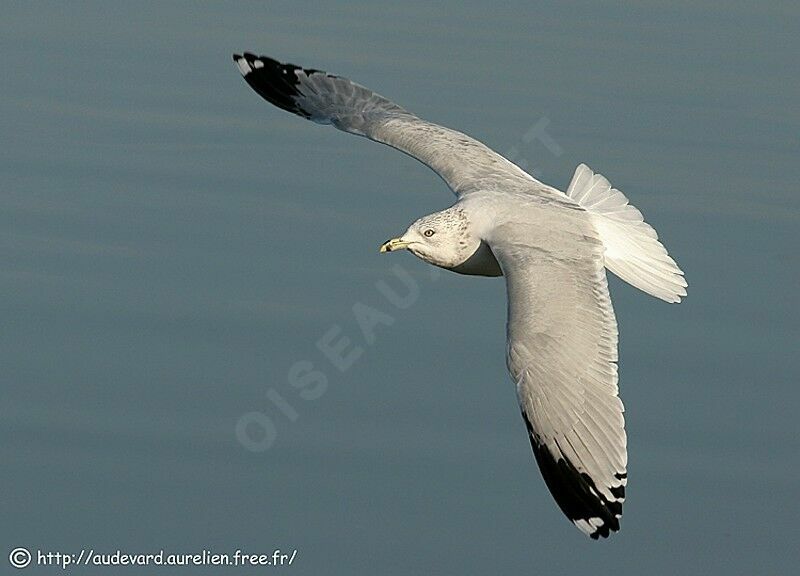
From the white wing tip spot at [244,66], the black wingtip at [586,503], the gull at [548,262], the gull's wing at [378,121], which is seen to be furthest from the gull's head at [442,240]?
the white wing tip spot at [244,66]

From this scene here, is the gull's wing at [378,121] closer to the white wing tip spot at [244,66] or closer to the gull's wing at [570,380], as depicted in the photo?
the white wing tip spot at [244,66]

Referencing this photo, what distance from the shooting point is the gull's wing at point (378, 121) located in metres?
9.85

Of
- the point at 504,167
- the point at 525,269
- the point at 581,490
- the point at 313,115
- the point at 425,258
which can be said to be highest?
the point at 313,115

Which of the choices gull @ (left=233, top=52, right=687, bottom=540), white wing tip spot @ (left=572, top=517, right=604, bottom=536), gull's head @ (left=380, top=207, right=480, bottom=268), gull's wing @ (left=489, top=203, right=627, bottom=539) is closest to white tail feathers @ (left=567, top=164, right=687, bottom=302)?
gull @ (left=233, top=52, right=687, bottom=540)

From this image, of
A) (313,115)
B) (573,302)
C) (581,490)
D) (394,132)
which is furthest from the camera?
(313,115)

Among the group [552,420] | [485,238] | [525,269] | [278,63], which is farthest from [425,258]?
[278,63]

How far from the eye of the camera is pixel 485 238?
8688 millimetres

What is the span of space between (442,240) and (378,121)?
1888 millimetres

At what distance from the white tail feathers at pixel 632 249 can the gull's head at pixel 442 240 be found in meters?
0.76

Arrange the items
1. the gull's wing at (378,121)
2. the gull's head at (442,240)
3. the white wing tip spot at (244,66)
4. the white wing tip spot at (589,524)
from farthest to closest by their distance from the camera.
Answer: the white wing tip spot at (244,66), the gull's wing at (378,121), the gull's head at (442,240), the white wing tip spot at (589,524)

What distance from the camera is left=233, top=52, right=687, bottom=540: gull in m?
7.44

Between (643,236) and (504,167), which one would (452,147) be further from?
(643,236)

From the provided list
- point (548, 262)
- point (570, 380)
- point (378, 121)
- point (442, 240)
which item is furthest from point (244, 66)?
point (570, 380)

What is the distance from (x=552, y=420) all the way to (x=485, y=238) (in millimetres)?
1469
